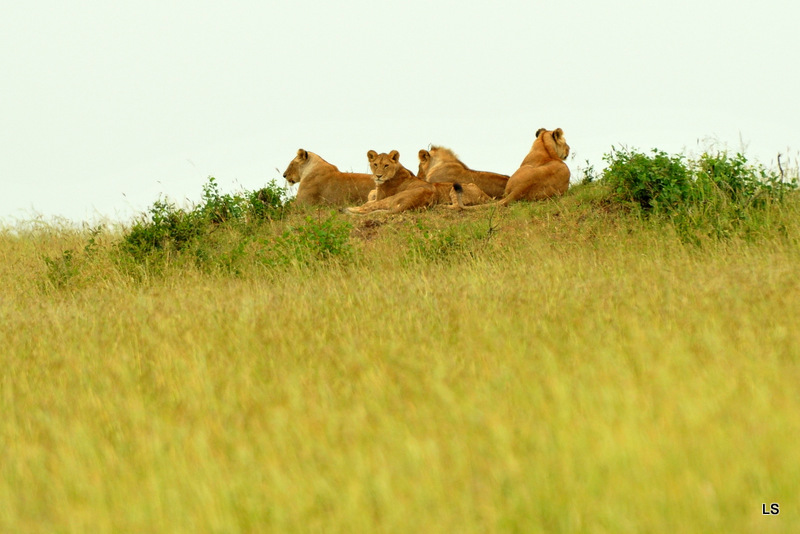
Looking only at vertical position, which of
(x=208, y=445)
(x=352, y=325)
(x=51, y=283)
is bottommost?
(x=208, y=445)

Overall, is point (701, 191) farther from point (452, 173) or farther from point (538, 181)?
point (452, 173)

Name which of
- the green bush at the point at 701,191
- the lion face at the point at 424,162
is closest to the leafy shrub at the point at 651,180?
the green bush at the point at 701,191

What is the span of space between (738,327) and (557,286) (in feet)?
6.29

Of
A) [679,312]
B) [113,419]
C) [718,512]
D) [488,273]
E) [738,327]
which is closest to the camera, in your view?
[718,512]

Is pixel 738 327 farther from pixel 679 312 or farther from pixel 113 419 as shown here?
pixel 113 419

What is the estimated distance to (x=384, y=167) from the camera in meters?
14.0

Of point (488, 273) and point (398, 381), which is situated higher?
point (488, 273)

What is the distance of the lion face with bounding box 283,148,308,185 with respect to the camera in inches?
617

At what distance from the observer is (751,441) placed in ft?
10.5

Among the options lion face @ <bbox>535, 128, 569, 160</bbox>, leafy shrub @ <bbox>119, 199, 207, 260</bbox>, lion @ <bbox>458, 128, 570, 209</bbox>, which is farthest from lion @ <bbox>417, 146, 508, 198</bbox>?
leafy shrub @ <bbox>119, 199, 207, 260</bbox>

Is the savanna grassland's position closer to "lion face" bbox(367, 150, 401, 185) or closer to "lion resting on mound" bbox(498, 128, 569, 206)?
"lion resting on mound" bbox(498, 128, 569, 206)

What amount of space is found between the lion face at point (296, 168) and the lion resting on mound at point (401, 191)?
1521mm

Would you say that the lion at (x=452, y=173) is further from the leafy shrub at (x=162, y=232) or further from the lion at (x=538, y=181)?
the leafy shrub at (x=162, y=232)

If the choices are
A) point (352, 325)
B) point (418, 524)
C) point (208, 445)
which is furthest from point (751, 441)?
point (352, 325)
